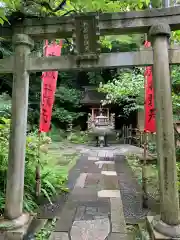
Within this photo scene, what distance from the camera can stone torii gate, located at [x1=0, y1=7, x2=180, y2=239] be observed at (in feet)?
9.61

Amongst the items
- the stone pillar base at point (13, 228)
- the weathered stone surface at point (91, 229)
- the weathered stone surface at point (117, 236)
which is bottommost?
the weathered stone surface at point (117, 236)

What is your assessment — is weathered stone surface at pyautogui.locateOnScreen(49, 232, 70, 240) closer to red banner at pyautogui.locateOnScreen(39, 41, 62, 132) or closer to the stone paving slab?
the stone paving slab

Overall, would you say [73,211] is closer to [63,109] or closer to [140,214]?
[140,214]

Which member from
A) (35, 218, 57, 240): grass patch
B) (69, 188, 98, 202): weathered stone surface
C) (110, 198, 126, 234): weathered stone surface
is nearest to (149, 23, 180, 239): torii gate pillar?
(110, 198, 126, 234): weathered stone surface

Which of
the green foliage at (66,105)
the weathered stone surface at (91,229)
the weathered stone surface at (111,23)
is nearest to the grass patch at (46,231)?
the weathered stone surface at (91,229)

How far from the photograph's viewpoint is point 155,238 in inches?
107

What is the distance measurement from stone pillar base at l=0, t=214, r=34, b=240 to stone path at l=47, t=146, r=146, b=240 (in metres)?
0.45

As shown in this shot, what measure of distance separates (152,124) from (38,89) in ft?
51.7

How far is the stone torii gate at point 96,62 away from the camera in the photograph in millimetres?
2928

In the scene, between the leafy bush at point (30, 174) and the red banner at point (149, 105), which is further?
the leafy bush at point (30, 174)

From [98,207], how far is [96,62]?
281 cm

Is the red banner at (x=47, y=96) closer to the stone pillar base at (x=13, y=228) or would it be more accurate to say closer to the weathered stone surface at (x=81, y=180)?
the stone pillar base at (x=13, y=228)

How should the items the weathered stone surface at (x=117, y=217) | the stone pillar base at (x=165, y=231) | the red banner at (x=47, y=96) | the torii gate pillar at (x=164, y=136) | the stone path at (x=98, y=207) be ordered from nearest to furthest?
1. the stone pillar base at (x=165, y=231)
2. the torii gate pillar at (x=164, y=136)
3. the stone path at (x=98, y=207)
4. the weathered stone surface at (x=117, y=217)
5. the red banner at (x=47, y=96)

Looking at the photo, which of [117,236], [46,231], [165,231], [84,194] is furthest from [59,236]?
[84,194]
